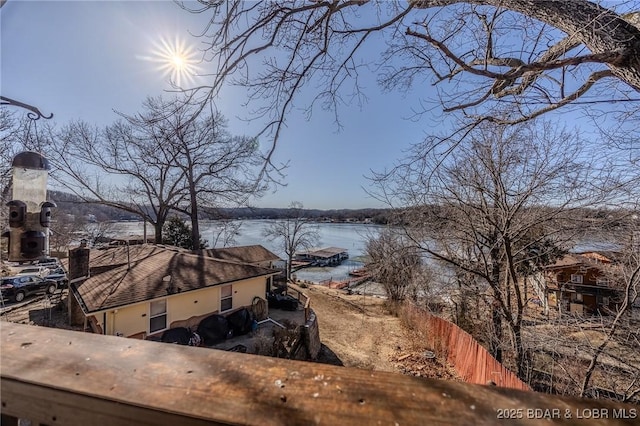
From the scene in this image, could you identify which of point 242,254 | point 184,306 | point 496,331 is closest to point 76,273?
point 184,306

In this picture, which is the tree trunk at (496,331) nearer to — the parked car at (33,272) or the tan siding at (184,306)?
the tan siding at (184,306)

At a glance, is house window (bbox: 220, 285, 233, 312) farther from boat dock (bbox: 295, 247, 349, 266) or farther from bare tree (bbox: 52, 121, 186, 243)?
boat dock (bbox: 295, 247, 349, 266)

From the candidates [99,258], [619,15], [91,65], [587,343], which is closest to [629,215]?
[587,343]

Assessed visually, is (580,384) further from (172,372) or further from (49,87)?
(49,87)

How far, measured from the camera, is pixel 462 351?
304 inches

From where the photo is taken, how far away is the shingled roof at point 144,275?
7.34m

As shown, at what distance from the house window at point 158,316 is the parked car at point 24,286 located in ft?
21.6

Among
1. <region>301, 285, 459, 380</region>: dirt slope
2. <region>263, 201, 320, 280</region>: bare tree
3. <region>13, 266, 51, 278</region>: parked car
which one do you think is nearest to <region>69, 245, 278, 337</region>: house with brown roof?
<region>13, 266, 51, 278</region>: parked car

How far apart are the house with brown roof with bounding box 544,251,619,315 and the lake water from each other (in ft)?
26.7

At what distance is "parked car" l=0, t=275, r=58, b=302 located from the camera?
33.7ft

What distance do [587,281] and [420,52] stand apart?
9461mm

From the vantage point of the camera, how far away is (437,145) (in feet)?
13.8

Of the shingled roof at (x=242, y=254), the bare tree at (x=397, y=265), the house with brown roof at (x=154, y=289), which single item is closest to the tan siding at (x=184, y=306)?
the house with brown roof at (x=154, y=289)

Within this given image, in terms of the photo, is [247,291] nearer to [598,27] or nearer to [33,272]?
[33,272]
